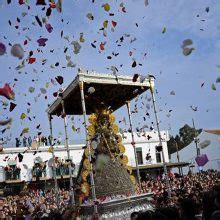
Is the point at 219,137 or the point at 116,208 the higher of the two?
the point at 219,137

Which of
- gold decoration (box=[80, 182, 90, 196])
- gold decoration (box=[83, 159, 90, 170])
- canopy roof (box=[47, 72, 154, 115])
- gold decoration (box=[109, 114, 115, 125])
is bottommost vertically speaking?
gold decoration (box=[80, 182, 90, 196])

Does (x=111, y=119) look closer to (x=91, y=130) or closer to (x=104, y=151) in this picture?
(x=91, y=130)

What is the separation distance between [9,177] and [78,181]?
85.4 feet

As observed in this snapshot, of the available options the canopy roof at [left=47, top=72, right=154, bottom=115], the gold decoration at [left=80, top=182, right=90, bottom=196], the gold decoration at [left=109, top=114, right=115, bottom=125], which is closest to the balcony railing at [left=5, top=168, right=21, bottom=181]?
the canopy roof at [left=47, top=72, right=154, bottom=115]

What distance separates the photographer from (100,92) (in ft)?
45.6

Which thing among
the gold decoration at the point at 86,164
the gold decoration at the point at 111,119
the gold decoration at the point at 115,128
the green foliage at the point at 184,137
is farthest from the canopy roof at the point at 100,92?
the green foliage at the point at 184,137

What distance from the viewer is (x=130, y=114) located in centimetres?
1480

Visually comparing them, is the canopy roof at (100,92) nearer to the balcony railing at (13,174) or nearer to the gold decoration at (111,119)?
the gold decoration at (111,119)

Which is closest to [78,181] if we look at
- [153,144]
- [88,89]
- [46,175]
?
[88,89]

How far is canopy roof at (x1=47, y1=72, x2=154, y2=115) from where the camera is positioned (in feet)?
41.0

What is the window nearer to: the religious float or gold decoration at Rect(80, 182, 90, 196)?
the religious float

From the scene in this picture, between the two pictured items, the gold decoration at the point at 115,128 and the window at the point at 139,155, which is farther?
the window at the point at 139,155

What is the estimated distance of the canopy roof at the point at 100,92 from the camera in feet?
41.0

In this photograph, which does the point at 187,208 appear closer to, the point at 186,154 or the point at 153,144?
the point at 153,144
